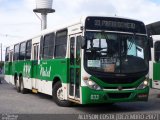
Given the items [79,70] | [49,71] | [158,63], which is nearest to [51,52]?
[49,71]

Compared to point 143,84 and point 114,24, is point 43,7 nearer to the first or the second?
point 114,24

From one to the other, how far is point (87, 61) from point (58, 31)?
10.0ft

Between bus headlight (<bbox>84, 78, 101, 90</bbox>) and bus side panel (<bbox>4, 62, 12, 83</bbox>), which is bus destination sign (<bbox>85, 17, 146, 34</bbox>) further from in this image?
bus side panel (<bbox>4, 62, 12, 83</bbox>)

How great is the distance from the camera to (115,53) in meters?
12.1

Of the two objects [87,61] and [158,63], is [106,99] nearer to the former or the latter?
[87,61]

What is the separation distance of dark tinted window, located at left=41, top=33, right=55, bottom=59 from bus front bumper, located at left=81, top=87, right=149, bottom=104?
3813mm

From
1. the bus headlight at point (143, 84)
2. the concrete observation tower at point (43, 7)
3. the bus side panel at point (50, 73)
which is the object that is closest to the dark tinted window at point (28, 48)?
the bus side panel at point (50, 73)

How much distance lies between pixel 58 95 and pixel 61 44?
187 cm

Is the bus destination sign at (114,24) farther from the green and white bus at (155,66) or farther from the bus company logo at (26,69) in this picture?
the bus company logo at (26,69)

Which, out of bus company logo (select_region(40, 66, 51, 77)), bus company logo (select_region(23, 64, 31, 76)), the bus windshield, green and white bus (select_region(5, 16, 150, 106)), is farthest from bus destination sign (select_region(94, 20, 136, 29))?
bus company logo (select_region(23, 64, 31, 76))

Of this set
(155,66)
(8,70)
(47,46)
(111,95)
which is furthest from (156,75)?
(8,70)

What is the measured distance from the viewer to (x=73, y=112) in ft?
41.4

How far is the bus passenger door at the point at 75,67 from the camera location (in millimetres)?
12314

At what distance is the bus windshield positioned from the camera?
11945 mm
